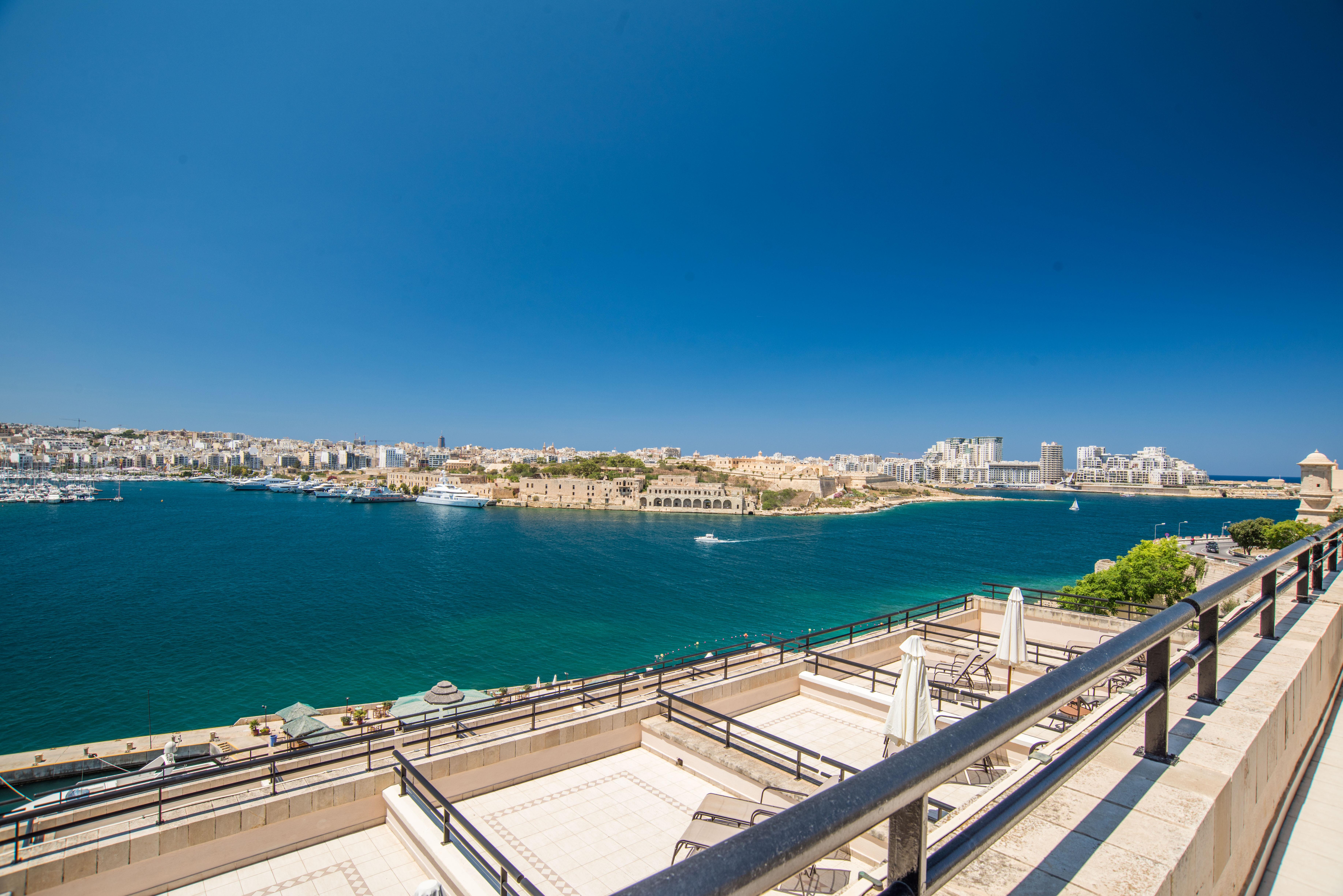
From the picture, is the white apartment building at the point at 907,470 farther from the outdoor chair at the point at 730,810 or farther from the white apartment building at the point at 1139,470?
the outdoor chair at the point at 730,810

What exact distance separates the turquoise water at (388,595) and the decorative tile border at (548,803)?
13.2m

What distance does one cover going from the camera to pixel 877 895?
914mm

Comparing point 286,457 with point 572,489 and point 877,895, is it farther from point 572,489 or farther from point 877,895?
point 877,895

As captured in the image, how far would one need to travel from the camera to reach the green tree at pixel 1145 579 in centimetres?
1794

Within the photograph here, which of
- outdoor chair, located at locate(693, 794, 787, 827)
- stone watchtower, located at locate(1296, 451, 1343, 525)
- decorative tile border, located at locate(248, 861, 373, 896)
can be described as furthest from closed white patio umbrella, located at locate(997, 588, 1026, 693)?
stone watchtower, located at locate(1296, 451, 1343, 525)

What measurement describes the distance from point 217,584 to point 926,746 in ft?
117

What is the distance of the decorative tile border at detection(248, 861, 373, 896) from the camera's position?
13.0 feet

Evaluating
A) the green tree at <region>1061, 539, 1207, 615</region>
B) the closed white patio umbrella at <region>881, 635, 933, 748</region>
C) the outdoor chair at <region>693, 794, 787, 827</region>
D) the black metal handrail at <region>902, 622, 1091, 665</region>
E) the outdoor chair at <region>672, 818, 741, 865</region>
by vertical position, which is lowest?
the green tree at <region>1061, 539, 1207, 615</region>

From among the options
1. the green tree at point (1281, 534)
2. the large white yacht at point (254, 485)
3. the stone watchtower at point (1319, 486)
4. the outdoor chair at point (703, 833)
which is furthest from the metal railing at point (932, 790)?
the large white yacht at point (254, 485)

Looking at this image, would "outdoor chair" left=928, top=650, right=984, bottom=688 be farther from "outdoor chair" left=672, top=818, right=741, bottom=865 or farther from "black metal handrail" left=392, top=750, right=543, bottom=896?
"black metal handrail" left=392, top=750, right=543, bottom=896

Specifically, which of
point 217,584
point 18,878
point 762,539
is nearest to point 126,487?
point 217,584

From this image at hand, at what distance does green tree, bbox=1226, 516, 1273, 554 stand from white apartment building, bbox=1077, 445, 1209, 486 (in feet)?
425

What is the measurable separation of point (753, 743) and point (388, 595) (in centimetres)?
2747

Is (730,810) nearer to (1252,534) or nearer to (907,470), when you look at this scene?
(1252,534)
